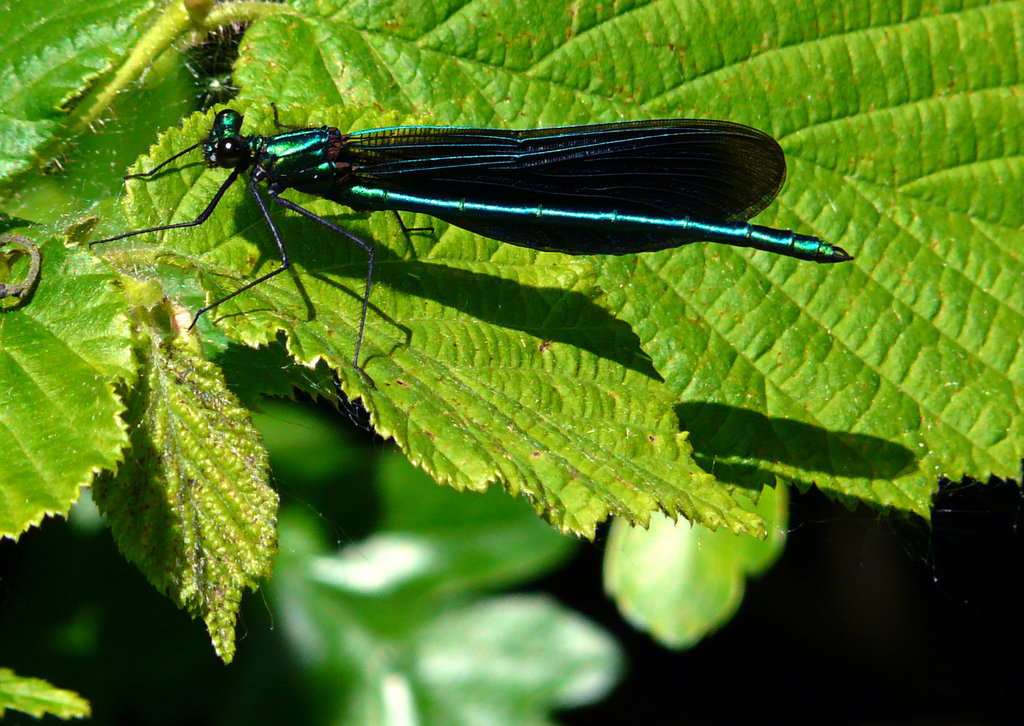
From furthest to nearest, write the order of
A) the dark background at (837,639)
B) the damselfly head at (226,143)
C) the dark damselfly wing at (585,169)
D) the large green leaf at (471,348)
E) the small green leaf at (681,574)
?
the dark background at (837,639), the small green leaf at (681,574), the dark damselfly wing at (585,169), the damselfly head at (226,143), the large green leaf at (471,348)

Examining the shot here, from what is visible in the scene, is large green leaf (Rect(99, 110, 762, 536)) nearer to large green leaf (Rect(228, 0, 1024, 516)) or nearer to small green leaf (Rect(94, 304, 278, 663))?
small green leaf (Rect(94, 304, 278, 663))

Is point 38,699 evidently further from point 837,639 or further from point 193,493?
point 837,639

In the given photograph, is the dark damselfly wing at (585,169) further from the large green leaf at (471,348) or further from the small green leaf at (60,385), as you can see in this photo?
the small green leaf at (60,385)

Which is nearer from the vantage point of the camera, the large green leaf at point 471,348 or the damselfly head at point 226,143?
the large green leaf at point 471,348

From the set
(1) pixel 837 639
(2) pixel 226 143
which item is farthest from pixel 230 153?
(1) pixel 837 639

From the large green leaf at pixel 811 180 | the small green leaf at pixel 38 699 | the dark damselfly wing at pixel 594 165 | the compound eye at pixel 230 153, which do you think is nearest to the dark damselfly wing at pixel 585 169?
the dark damselfly wing at pixel 594 165

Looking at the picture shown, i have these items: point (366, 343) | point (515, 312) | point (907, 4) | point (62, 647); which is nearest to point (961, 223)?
point (907, 4)
